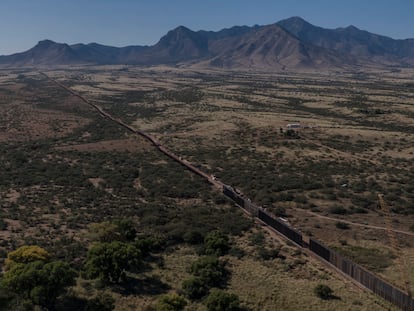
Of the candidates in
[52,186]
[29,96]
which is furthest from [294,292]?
[29,96]

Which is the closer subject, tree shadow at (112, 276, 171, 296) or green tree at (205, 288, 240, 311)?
green tree at (205, 288, 240, 311)

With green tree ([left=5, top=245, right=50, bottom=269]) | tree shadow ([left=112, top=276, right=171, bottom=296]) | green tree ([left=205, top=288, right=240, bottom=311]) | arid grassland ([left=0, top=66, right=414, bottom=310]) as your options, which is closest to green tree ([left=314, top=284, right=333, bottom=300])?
arid grassland ([left=0, top=66, right=414, bottom=310])

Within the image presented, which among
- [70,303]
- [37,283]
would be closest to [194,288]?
[70,303]

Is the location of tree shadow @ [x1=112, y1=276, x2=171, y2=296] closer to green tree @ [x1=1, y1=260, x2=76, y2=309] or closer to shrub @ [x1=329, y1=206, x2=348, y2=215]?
green tree @ [x1=1, y1=260, x2=76, y2=309]

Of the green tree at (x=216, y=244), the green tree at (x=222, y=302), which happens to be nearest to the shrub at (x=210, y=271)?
the green tree at (x=216, y=244)

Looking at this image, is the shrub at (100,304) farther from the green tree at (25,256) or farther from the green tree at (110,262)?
the green tree at (25,256)

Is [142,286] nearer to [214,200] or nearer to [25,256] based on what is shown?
Answer: [25,256]
